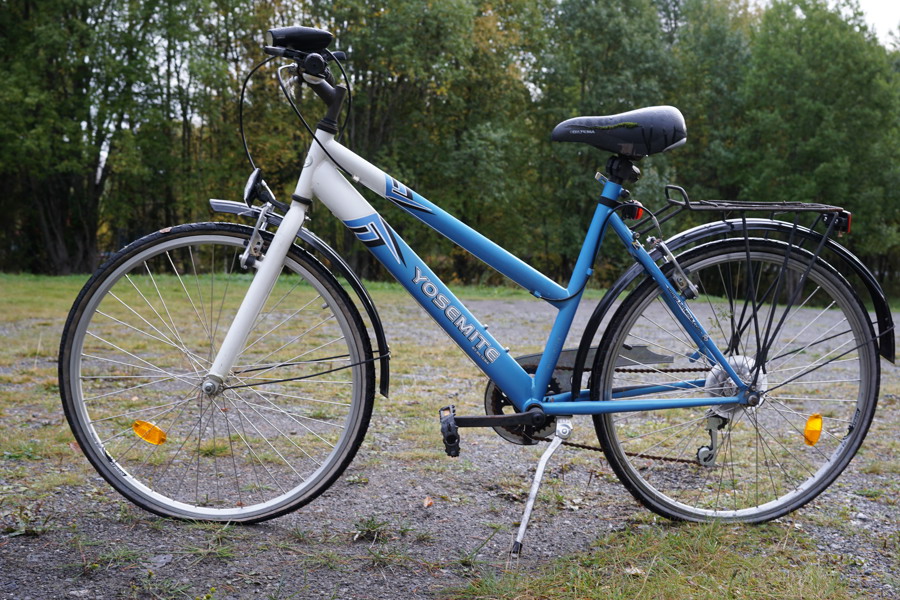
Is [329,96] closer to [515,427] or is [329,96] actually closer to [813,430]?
[515,427]

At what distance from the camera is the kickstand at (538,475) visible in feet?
8.20

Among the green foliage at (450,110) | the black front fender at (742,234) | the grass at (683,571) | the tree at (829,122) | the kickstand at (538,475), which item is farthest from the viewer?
the tree at (829,122)

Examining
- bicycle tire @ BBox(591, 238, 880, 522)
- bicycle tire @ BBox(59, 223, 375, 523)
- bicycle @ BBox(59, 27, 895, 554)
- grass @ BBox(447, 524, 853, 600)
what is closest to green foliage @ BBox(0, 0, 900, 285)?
bicycle tire @ BBox(59, 223, 375, 523)

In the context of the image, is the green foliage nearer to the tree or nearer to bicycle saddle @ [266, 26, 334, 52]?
the tree

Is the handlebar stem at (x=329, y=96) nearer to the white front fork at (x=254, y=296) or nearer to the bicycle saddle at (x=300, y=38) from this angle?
the bicycle saddle at (x=300, y=38)

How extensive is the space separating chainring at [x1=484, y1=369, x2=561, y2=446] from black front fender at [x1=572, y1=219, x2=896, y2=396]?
12 cm

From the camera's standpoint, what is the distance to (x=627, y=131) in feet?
8.45

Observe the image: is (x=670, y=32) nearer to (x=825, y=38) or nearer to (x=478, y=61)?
(x=825, y=38)

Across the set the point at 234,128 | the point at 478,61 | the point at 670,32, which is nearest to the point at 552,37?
the point at 478,61

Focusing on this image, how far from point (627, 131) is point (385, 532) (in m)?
1.50

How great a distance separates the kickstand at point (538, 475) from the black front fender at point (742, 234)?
0.12m

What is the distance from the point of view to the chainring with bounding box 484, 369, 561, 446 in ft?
8.88

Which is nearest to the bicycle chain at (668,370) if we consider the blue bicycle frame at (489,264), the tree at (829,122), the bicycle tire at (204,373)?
the blue bicycle frame at (489,264)

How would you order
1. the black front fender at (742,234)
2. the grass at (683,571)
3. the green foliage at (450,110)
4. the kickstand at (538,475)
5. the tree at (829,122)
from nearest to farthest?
the grass at (683,571), the kickstand at (538,475), the black front fender at (742,234), the green foliage at (450,110), the tree at (829,122)
